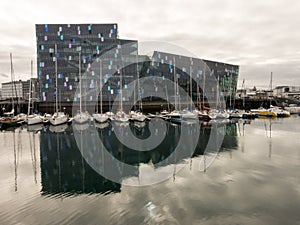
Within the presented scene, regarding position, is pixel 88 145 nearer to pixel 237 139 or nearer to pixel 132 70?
pixel 237 139

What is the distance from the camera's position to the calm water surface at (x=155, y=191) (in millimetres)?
10312

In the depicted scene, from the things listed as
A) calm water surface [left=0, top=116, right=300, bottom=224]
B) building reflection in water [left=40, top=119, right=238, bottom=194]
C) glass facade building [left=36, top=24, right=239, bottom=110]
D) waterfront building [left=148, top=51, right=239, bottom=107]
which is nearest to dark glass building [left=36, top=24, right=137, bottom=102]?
glass facade building [left=36, top=24, right=239, bottom=110]

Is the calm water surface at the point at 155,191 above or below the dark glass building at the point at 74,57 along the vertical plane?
below

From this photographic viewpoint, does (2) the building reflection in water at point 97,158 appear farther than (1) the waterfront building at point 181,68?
No

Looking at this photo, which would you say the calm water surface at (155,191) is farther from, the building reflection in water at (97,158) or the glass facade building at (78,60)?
the glass facade building at (78,60)

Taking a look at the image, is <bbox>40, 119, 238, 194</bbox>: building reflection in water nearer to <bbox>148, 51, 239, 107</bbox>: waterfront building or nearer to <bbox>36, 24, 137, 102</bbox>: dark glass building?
<bbox>36, 24, 137, 102</bbox>: dark glass building

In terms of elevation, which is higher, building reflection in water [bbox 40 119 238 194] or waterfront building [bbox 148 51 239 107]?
waterfront building [bbox 148 51 239 107]

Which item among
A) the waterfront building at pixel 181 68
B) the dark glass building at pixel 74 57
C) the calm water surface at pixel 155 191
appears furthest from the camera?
the waterfront building at pixel 181 68

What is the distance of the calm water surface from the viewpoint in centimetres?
1031

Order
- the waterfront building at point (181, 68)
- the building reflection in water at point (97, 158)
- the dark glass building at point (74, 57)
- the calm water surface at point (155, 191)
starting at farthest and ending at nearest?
the waterfront building at point (181, 68), the dark glass building at point (74, 57), the building reflection in water at point (97, 158), the calm water surface at point (155, 191)

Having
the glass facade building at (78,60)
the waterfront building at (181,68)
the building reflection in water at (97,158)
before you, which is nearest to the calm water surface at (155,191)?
the building reflection in water at (97,158)

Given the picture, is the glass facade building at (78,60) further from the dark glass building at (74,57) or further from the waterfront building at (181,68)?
the waterfront building at (181,68)

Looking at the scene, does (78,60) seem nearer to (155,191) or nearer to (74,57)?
(74,57)

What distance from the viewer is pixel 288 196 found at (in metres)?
12.3
